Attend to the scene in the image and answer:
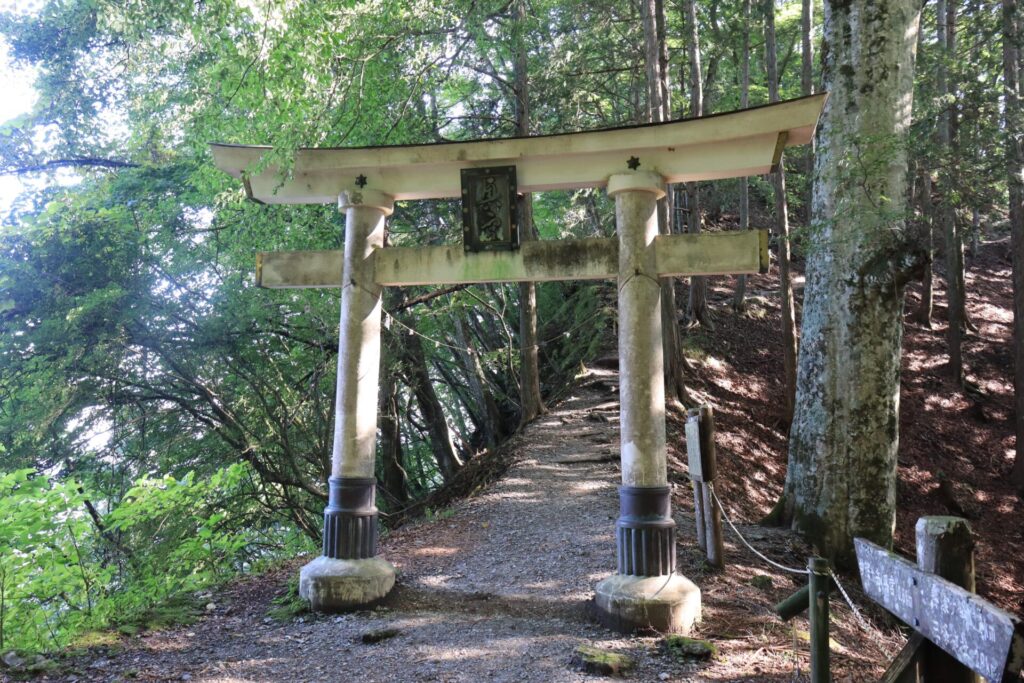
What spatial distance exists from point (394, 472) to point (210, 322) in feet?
12.5

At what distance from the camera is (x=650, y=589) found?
5.04m

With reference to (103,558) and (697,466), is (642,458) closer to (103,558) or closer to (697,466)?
(697,466)

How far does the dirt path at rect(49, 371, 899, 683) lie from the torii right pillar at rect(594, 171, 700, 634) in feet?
0.73

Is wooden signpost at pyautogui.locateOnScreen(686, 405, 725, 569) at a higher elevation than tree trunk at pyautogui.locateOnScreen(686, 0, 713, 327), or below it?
below

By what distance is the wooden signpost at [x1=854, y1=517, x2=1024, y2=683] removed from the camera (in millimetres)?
1926

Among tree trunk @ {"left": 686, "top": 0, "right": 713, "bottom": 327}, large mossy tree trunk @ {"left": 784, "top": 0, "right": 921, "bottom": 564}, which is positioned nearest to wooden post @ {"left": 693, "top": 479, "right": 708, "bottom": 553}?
large mossy tree trunk @ {"left": 784, "top": 0, "right": 921, "bottom": 564}

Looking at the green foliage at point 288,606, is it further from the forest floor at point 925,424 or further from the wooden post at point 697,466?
the forest floor at point 925,424

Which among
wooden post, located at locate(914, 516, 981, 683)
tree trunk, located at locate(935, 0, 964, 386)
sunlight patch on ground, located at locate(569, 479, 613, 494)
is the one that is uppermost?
tree trunk, located at locate(935, 0, 964, 386)

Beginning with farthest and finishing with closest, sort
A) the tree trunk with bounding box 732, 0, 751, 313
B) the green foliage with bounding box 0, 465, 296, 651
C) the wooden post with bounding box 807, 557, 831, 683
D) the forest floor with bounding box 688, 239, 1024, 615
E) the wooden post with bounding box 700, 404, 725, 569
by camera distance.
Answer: the tree trunk with bounding box 732, 0, 751, 313 → the forest floor with bounding box 688, 239, 1024, 615 → the green foliage with bounding box 0, 465, 296, 651 → the wooden post with bounding box 700, 404, 725, 569 → the wooden post with bounding box 807, 557, 831, 683

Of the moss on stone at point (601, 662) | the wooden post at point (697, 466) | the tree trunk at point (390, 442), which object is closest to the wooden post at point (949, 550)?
the moss on stone at point (601, 662)

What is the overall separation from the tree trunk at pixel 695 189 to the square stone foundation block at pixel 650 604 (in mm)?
6759

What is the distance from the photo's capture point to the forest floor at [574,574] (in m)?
4.49

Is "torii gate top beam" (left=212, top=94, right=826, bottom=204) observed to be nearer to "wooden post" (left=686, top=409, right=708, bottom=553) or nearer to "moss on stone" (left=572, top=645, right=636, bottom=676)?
"wooden post" (left=686, top=409, right=708, bottom=553)

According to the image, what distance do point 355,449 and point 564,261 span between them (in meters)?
2.37
